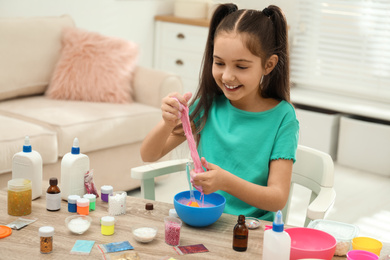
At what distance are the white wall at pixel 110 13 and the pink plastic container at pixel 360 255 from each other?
3.03 metres

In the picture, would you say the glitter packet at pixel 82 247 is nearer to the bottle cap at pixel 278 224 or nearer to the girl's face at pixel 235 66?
the bottle cap at pixel 278 224

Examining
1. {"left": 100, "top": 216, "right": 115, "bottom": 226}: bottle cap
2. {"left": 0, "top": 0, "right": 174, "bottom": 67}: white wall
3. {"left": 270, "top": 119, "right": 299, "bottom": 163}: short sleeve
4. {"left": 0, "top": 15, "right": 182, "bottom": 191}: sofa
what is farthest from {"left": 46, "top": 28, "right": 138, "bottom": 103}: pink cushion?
{"left": 100, "top": 216, "right": 115, "bottom": 226}: bottle cap

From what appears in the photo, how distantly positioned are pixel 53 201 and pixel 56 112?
164 cm

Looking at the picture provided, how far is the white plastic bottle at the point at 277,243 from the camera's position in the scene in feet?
4.04

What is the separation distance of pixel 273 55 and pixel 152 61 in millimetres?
3342

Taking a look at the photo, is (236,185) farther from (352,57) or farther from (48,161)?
(352,57)

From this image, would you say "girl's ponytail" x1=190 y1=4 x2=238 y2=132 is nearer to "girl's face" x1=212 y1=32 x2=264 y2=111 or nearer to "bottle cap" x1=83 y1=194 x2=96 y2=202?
"girl's face" x1=212 y1=32 x2=264 y2=111

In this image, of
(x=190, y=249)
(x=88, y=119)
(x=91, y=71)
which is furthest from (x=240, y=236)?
(x=91, y=71)

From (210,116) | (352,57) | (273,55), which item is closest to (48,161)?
(210,116)

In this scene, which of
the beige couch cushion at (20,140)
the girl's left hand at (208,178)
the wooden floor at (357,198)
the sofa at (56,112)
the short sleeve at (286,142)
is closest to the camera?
the girl's left hand at (208,178)

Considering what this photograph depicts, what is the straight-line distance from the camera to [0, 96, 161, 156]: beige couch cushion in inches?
115

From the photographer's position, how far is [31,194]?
1.52 meters

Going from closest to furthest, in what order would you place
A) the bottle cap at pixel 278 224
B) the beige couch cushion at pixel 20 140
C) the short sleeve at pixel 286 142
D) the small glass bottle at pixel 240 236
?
the bottle cap at pixel 278 224 < the small glass bottle at pixel 240 236 < the short sleeve at pixel 286 142 < the beige couch cushion at pixel 20 140

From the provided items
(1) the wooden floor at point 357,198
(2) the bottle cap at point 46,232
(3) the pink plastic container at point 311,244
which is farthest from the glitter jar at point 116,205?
(1) the wooden floor at point 357,198
